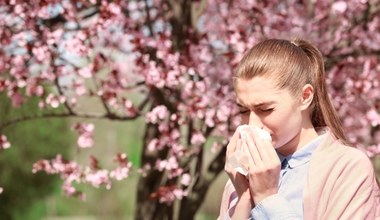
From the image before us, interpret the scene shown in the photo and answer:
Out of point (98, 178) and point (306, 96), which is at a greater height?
point (306, 96)

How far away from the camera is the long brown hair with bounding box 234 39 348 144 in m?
2.57

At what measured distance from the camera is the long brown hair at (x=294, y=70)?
2566 mm

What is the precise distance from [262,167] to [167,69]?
12.2 feet

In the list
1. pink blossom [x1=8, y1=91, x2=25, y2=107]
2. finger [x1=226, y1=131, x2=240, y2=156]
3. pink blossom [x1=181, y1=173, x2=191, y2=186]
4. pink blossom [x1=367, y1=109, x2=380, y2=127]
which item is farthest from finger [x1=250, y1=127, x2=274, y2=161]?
pink blossom [x1=8, y1=91, x2=25, y2=107]

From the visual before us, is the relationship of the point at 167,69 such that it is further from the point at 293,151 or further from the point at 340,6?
the point at 293,151

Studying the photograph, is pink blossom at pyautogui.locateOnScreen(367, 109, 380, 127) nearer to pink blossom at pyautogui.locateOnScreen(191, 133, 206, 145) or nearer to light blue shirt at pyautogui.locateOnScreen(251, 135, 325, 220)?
pink blossom at pyautogui.locateOnScreen(191, 133, 206, 145)

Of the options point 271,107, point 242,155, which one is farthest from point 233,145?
point 271,107

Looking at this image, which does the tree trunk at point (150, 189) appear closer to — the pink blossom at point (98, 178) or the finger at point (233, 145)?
the pink blossom at point (98, 178)

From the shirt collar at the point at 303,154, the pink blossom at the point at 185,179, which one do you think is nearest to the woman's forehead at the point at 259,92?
the shirt collar at the point at 303,154

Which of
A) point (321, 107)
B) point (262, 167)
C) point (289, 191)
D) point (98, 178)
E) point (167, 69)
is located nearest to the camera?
point (262, 167)

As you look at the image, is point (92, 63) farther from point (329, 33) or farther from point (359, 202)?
point (359, 202)

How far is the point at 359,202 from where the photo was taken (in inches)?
96.1

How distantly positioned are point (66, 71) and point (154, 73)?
2.62ft

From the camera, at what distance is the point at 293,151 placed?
8.70ft
